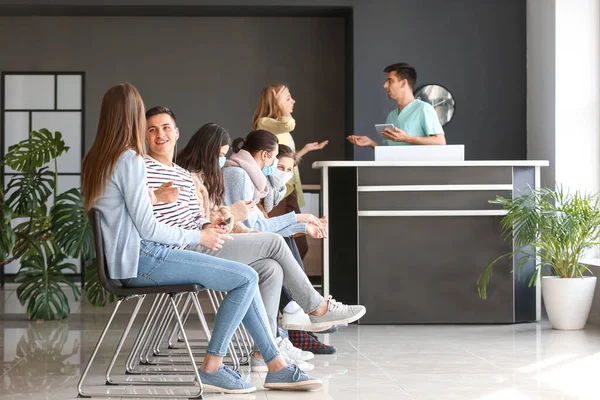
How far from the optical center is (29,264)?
6352 mm

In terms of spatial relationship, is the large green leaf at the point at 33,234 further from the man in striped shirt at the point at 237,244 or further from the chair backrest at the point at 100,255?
the chair backrest at the point at 100,255

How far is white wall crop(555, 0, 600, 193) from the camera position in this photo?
6.79m

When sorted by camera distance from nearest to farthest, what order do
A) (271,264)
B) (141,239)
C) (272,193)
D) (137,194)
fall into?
1. (137,194)
2. (141,239)
3. (271,264)
4. (272,193)

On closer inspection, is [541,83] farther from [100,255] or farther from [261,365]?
[100,255]

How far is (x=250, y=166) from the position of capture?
173 inches

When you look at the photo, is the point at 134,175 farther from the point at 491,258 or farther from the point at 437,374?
the point at 491,258

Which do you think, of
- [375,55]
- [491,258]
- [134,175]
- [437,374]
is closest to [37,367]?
[134,175]

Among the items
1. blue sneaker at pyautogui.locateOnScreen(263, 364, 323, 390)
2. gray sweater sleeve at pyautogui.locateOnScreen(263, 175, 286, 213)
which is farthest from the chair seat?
gray sweater sleeve at pyautogui.locateOnScreen(263, 175, 286, 213)

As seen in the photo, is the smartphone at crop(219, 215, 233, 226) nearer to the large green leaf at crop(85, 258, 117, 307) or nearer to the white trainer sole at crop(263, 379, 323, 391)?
the white trainer sole at crop(263, 379, 323, 391)

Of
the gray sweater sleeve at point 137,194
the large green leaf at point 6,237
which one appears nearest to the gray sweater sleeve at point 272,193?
the gray sweater sleeve at point 137,194

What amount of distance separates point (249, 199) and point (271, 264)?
1.55 ft

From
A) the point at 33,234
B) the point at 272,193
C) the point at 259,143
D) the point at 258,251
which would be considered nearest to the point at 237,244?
the point at 258,251

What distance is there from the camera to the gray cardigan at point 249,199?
4270 mm

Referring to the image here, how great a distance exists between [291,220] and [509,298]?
208 cm
